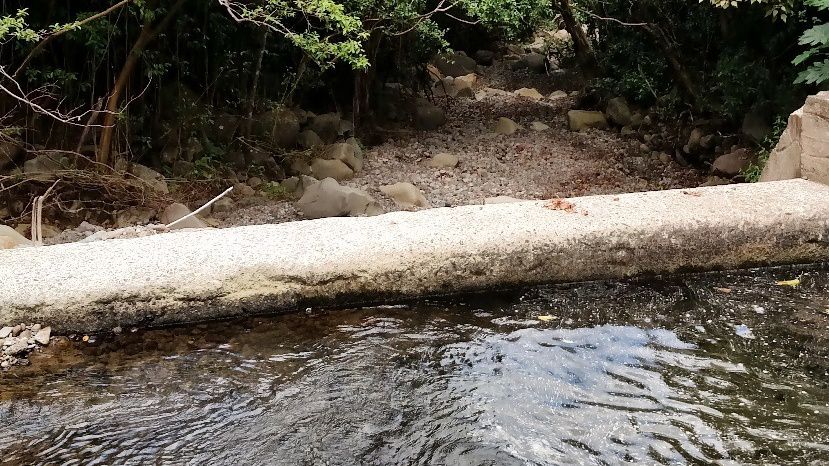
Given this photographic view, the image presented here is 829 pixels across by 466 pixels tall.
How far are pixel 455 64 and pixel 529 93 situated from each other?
2.42 m

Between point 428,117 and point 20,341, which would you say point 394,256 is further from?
point 428,117

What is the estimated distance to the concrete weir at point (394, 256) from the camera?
379 centimetres

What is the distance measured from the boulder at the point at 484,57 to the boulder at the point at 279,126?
8.43 m

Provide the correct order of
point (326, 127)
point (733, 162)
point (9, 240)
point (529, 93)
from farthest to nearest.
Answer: point (529, 93) → point (326, 127) → point (733, 162) → point (9, 240)

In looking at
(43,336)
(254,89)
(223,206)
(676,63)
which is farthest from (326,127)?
(43,336)

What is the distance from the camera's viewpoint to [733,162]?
802 cm

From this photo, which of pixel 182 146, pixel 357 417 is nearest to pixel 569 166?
pixel 182 146

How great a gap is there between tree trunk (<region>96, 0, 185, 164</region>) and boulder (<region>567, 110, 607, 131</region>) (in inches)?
236

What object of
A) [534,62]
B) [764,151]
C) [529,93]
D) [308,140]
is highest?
[534,62]

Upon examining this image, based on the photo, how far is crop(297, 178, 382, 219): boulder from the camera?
6.91 m

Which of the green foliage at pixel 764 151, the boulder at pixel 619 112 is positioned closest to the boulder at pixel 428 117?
the boulder at pixel 619 112

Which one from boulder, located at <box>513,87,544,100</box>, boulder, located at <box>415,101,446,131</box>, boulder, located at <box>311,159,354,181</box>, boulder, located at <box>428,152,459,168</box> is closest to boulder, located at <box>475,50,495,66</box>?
boulder, located at <box>513,87,544,100</box>

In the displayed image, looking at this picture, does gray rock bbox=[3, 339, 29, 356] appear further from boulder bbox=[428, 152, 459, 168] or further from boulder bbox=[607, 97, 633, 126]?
boulder bbox=[607, 97, 633, 126]

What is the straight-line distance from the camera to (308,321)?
390 centimetres
